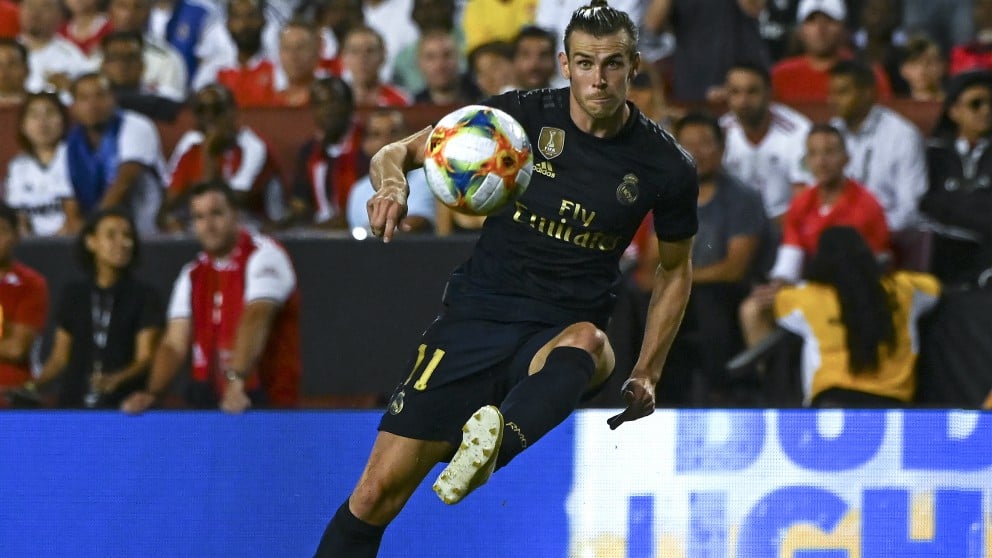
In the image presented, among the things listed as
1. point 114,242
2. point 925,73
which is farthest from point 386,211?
point 925,73

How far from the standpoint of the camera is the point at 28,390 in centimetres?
828

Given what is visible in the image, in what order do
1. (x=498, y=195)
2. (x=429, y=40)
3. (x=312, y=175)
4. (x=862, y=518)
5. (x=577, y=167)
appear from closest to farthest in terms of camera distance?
1. (x=498, y=195)
2. (x=577, y=167)
3. (x=862, y=518)
4. (x=312, y=175)
5. (x=429, y=40)

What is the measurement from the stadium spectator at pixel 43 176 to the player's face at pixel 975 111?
523 centimetres

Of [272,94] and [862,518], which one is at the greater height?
[272,94]

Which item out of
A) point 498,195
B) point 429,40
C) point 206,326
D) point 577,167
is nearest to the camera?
point 498,195

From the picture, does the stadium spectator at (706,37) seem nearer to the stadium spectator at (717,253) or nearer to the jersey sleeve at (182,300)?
the stadium spectator at (717,253)

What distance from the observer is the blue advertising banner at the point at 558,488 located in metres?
6.02

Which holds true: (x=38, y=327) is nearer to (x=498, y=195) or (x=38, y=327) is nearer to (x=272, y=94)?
(x=272, y=94)

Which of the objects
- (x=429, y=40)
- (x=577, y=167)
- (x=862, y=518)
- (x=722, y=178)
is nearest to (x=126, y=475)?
(x=577, y=167)

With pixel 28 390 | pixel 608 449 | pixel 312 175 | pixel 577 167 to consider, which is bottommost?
pixel 28 390

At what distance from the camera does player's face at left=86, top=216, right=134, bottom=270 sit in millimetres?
8406

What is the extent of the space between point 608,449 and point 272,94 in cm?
525

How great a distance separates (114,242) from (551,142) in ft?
12.7

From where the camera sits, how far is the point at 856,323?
7691mm
